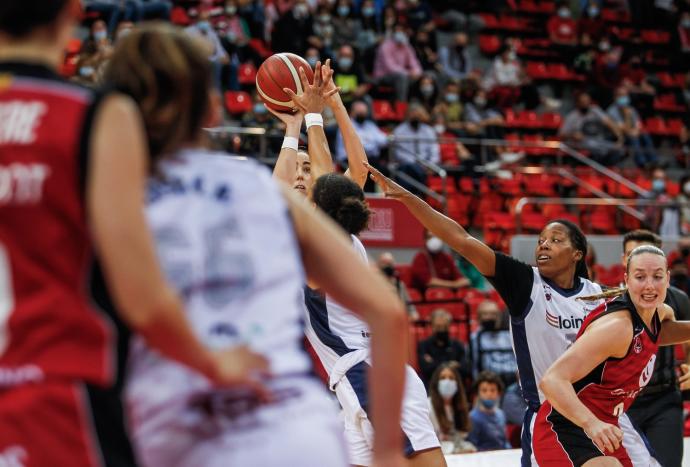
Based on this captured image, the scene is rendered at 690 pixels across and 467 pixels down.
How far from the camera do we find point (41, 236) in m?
1.77

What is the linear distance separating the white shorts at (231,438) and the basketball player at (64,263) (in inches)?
4.8

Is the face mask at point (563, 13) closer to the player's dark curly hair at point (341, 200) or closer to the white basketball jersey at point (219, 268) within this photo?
the player's dark curly hair at point (341, 200)

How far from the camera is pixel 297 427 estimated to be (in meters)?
1.92

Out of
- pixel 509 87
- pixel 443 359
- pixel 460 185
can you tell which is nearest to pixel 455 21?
pixel 509 87

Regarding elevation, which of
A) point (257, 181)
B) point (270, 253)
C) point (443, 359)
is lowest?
point (443, 359)

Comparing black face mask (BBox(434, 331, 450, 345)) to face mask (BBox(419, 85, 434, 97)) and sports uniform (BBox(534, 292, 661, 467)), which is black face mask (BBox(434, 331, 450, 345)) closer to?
sports uniform (BBox(534, 292, 661, 467))

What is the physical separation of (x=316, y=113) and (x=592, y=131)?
14.1 metres

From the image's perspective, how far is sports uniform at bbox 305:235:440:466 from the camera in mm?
4902

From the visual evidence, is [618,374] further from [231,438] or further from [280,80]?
[231,438]

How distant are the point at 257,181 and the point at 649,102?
1946 cm

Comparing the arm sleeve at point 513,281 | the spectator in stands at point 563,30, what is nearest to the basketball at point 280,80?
the arm sleeve at point 513,281

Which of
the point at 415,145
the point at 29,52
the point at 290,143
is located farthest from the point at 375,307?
the point at 415,145

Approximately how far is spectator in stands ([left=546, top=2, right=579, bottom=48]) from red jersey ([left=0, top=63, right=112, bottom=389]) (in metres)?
20.0

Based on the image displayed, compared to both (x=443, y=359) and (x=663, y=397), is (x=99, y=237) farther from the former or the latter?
(x=443, y=359)
